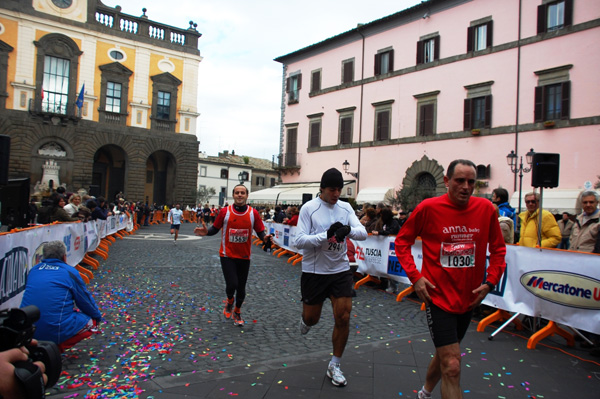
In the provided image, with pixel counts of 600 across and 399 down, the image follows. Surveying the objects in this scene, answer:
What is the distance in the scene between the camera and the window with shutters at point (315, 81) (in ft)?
119

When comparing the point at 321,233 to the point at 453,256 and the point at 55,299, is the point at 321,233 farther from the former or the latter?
the point at 55,299

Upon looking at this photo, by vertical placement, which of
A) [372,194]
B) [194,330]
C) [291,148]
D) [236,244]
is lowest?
[194,330]

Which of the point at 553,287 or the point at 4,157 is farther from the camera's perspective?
the point at 553,287

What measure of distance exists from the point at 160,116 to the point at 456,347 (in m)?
38.3

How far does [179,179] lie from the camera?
3894cm

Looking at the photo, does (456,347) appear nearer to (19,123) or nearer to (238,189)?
(238,189)

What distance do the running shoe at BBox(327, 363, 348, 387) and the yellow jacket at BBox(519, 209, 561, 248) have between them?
3963 mm

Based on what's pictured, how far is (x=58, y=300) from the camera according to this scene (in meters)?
4.60

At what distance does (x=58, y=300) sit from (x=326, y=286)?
2.69 meters

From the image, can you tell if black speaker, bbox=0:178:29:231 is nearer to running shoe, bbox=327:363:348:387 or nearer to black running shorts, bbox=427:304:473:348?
running shoe, bbox=327:363:348:387

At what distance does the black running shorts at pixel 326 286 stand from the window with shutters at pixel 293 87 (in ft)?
113

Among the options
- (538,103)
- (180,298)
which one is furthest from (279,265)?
(538,103)

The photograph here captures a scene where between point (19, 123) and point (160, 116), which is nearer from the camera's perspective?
point (19, 123)

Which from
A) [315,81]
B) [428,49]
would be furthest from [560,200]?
[315,81]
